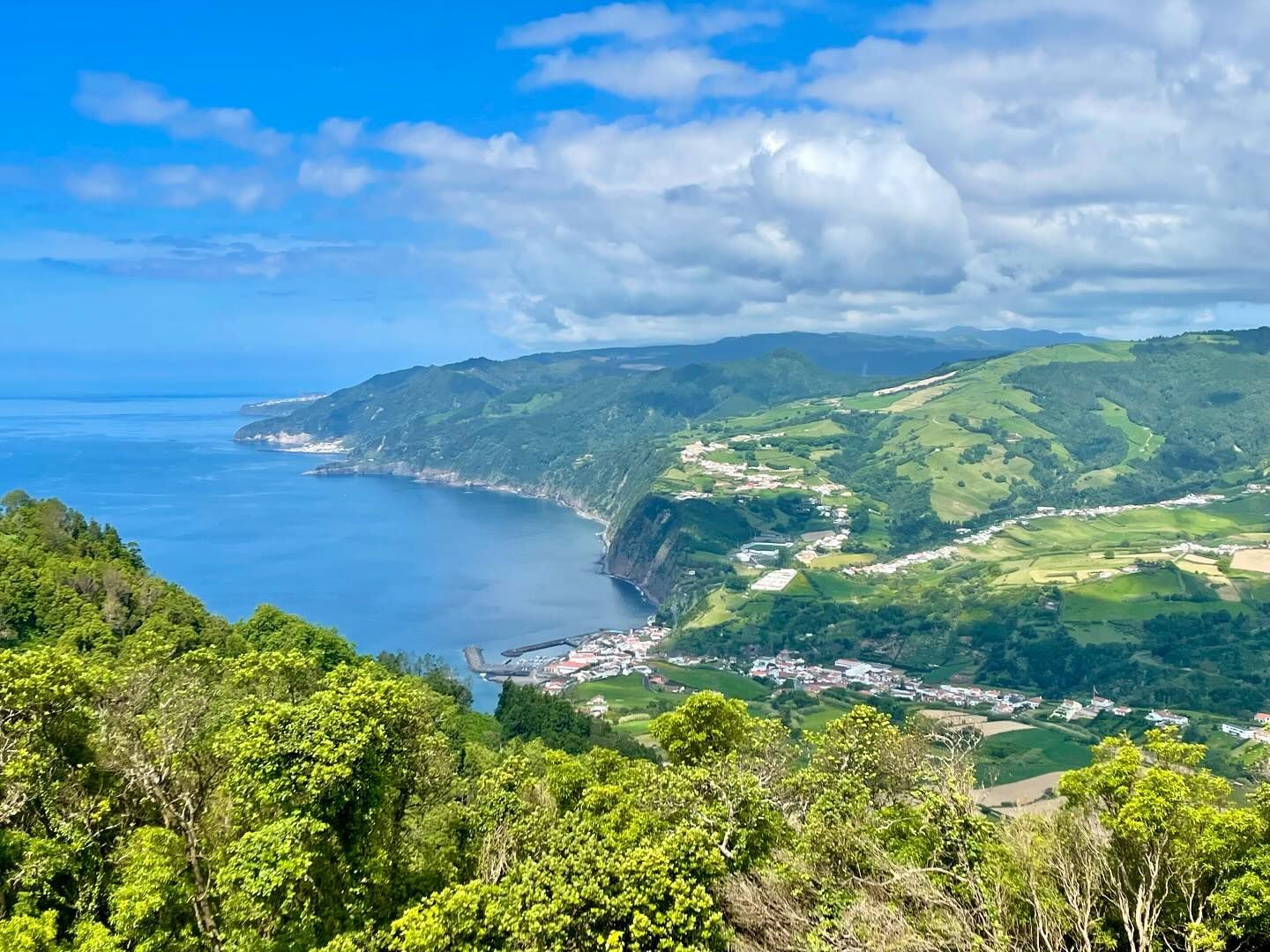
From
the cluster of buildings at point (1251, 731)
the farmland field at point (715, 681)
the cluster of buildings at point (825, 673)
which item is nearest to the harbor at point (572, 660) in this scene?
the farmland field at point (715, 681)

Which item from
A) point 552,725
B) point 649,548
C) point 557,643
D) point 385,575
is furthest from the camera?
point 649,548

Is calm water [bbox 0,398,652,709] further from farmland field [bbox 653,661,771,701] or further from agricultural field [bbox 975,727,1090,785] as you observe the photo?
agricultural field [bbox 975,727,1090,785]

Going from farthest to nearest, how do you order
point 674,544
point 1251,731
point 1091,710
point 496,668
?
point 674,544, point 496,668, point 1091,710, point 1251,731

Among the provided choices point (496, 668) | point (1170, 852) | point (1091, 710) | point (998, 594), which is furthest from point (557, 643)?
point (1170, 852)

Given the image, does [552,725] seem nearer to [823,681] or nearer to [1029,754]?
[1029,754]

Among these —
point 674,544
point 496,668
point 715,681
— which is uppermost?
point 674,544

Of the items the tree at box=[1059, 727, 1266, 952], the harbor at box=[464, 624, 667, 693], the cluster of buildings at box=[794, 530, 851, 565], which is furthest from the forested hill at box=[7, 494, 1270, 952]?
the cluster of buildings at box=[794, 530, 851, 565]
